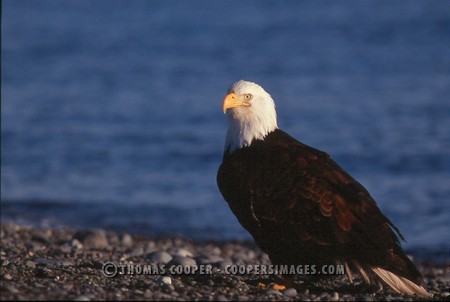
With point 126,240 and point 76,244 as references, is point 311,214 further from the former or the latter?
point 126,240

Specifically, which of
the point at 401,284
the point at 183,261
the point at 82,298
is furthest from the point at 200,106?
the point at 82,298

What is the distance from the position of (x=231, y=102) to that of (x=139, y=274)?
1445 mm

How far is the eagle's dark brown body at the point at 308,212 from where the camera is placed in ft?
20.5

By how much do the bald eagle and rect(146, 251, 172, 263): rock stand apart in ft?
5.89

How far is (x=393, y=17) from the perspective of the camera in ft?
99.4

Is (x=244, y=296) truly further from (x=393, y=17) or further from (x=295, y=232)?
(x=393, y=17)

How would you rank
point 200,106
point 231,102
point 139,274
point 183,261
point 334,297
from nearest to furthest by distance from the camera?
point 334,297 → point 139,274 → point 231,102 → point 183,261 → point 200,106

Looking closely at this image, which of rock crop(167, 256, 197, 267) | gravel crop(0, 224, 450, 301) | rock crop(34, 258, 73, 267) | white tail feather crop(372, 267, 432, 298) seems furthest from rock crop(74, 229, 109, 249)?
white tail feather crop(372, 267, 432, 298)

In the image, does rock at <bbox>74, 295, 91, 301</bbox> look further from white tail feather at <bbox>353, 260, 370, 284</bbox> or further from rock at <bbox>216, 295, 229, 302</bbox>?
white tail feather at <bbox>353, 260, 370, 284</bbox>

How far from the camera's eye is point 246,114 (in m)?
7.11

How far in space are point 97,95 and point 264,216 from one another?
14086 millimetres

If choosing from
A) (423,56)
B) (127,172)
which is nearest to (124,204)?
(127,172)

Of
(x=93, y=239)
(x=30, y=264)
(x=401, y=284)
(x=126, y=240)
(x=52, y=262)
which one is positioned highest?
(x=126, y=240)

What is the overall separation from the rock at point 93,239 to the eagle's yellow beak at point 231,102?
300cm
